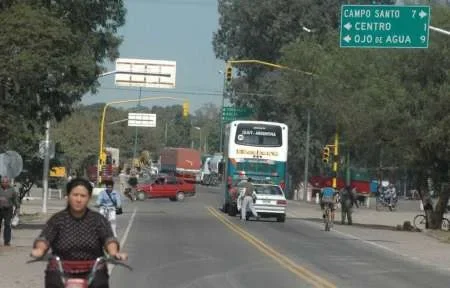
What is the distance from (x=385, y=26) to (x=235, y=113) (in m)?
49.0

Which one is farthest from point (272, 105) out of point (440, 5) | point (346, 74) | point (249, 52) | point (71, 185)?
point (71, 185)

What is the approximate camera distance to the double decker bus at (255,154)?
44.2 metres

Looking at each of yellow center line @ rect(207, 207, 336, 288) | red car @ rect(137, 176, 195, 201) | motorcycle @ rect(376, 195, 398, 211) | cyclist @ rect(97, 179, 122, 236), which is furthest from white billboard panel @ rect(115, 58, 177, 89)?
cyclist @ rect(97, 179, 122, 236)

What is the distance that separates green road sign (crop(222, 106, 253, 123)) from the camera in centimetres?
7675

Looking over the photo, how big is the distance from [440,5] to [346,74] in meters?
6.09

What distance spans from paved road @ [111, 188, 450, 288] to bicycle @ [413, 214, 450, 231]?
7.76 meters

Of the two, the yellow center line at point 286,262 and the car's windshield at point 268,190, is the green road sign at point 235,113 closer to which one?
the car's windshield at point 268,190

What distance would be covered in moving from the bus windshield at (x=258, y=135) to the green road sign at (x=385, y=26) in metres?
15.7

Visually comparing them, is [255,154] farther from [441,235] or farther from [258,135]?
[441,235]

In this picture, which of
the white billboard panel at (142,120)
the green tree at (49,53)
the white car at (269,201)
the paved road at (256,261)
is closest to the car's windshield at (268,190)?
the white car at (269,201)

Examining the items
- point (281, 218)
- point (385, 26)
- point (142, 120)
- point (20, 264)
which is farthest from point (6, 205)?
point (142, 120)

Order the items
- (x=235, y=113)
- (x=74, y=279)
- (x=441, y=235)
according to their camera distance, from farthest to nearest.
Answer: (x=235, y=113)
(x=441, y=235)
(x=74, y=279)

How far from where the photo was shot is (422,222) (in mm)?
41594

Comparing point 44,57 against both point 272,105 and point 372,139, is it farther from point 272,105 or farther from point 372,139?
point 272,105
